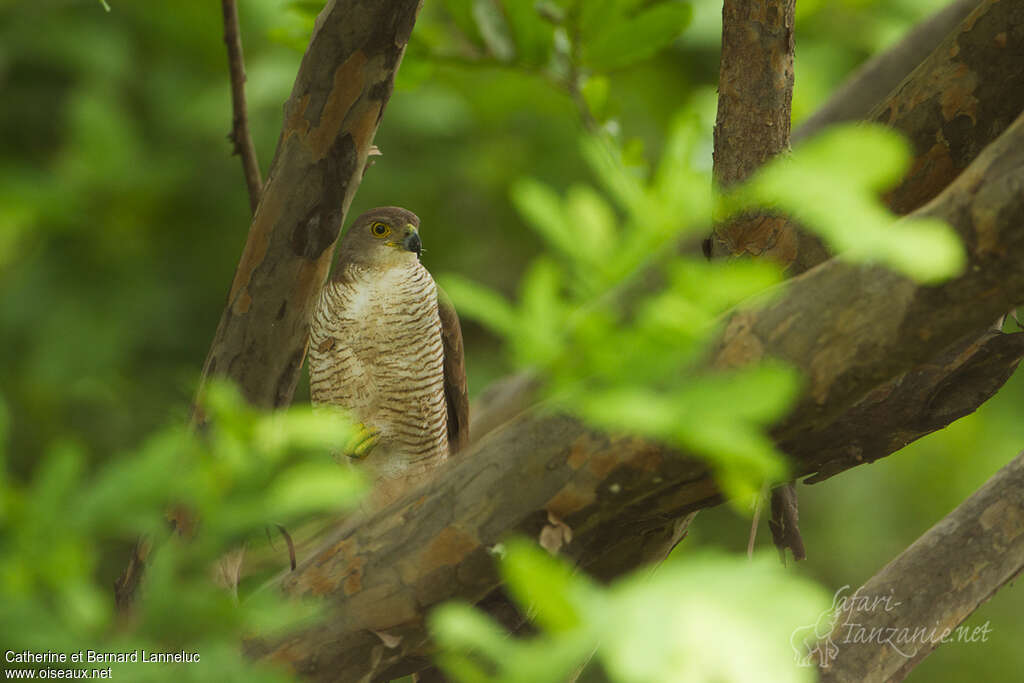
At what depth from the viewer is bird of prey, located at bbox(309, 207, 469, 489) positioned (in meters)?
1.01

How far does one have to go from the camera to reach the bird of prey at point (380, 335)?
3.32 feet

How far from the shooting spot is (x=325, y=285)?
1.02 meters

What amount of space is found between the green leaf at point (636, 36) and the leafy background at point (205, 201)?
1193mm

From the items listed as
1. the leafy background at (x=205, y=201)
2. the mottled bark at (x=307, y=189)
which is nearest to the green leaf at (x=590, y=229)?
the mottled bark at (x=307, y=189)

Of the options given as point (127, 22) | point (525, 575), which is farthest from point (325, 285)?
point (127, 22)

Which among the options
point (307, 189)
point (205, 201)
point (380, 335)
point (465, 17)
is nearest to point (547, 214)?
point (307, 189)

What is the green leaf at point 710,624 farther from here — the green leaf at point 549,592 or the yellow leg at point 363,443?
the yellow leg at point 363,443

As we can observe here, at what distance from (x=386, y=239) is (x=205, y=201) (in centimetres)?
164

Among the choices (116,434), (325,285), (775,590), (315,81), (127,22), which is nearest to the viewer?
(775,590)

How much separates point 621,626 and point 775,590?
57mm

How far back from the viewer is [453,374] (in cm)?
114

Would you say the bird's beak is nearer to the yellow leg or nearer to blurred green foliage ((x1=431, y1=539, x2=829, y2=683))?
the yellow leg

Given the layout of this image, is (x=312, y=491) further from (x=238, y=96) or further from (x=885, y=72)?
(x=885, y=72)

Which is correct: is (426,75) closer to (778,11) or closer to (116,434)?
(778,11)
